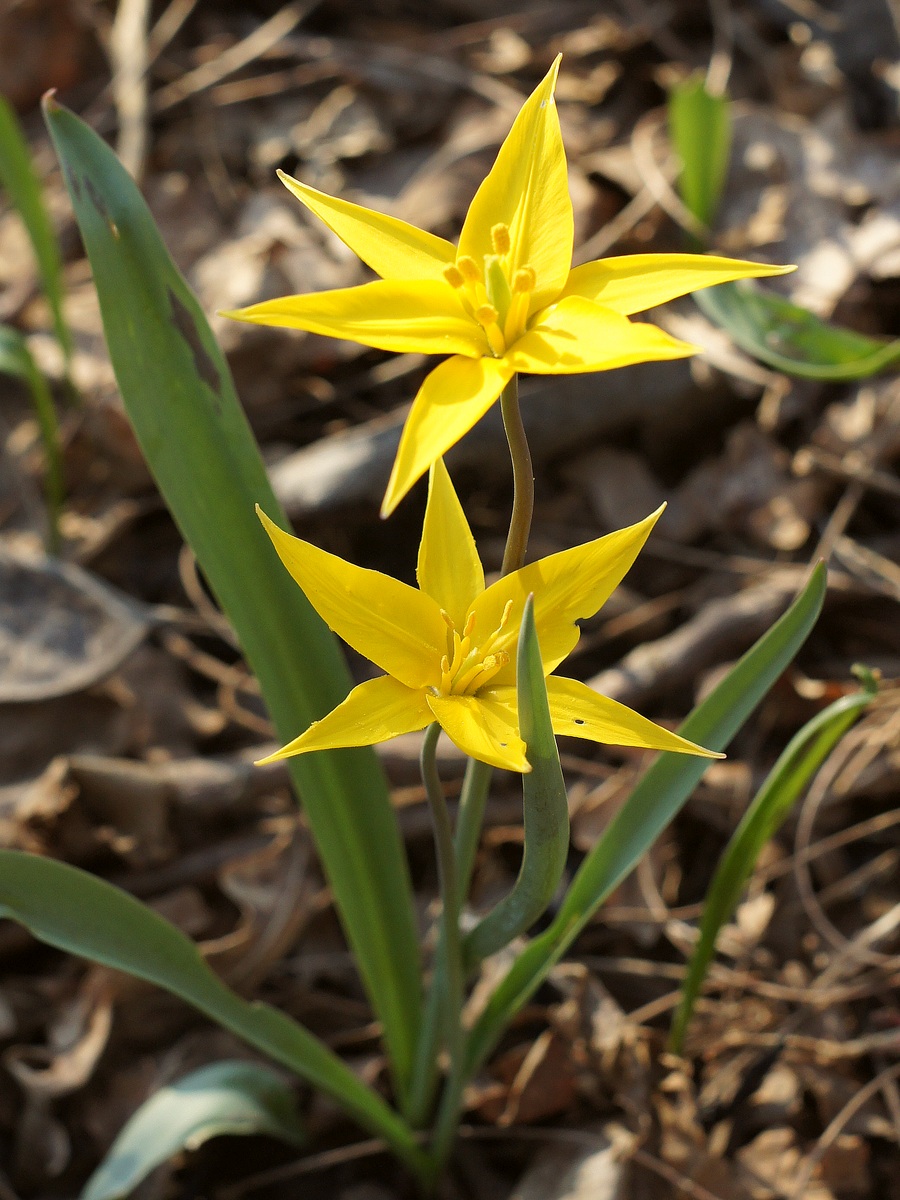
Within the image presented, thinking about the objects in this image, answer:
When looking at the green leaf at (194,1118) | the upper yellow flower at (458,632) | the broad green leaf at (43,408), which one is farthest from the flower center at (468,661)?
the broad green leaf at (43,408)

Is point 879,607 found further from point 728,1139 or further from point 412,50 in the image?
point 412,50

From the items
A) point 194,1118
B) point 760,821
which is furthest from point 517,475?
point 194,1118

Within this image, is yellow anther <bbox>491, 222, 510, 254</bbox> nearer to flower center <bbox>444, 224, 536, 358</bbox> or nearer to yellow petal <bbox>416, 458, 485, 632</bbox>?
flower center <bbox>444, 224, 536, 358</bbox>

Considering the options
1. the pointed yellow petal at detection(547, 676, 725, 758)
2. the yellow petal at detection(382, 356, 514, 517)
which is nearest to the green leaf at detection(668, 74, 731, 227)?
Answer: the yellow petal at detection(382, 356, 514, 517)

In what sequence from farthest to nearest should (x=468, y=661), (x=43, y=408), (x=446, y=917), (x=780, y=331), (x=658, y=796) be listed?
(x=43, y=408) → (x=780, y=331) → (x=658, y=796) → (x=446, y=917) → (x=468, y=661)

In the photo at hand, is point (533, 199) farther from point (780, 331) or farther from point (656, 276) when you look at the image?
point (780, 331)
